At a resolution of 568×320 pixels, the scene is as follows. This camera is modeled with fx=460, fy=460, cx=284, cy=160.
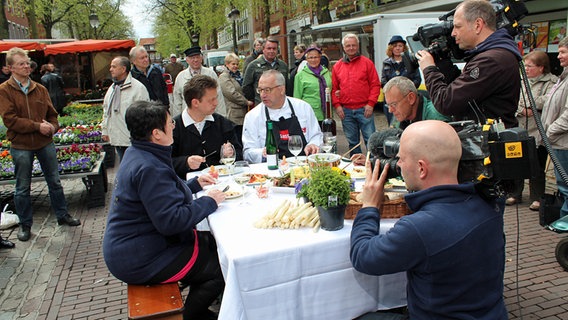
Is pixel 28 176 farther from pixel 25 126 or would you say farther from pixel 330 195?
pixel 330 195

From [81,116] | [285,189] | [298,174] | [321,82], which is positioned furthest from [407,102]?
[81,116]

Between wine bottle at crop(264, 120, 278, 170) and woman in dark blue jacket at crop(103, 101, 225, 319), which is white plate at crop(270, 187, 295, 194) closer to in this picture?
woman in dark blue jacket at crop(103, 101, 225, 319)

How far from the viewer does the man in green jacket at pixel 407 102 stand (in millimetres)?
3502

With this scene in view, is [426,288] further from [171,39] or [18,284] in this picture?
[171,39]

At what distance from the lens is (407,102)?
3.53 m

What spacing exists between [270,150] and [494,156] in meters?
2.42

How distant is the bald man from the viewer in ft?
5.73

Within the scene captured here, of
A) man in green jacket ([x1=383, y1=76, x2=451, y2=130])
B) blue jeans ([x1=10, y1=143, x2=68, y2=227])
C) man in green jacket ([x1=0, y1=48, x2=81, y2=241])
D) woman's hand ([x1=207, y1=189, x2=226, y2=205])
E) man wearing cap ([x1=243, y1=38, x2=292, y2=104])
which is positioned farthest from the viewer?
man wearing cap ([x1=243, y1=38, x2=292, y2=104])

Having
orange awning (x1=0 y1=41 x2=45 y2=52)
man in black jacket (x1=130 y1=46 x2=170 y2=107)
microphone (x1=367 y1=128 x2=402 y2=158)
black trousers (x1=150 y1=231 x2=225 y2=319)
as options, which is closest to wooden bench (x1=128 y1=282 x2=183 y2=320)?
black trousers (x1=150 y1=231 x2=225 y2=319)

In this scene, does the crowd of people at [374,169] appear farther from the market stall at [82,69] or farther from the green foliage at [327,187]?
the market stall at [82,69]

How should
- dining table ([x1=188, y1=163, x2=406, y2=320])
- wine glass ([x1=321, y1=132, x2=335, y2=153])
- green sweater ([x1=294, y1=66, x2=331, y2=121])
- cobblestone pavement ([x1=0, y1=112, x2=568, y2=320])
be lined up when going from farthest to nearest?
green sweater ([x1=294, y1=66, x2=331, y2=121])
wine glass ([x1=321, y1=132, x2=335, y2=153])
cobblestone pavement ([x1=0, y1=112, x2=568, y2=320])
dining table ([x1=188, y1=163, x2=406, y2=320])

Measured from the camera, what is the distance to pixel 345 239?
2252 mm

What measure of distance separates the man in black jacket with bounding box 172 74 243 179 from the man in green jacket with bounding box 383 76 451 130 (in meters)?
1.51

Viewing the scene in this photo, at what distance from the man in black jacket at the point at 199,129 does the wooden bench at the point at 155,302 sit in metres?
1.42
